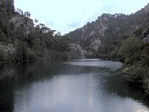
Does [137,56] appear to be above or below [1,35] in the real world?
below

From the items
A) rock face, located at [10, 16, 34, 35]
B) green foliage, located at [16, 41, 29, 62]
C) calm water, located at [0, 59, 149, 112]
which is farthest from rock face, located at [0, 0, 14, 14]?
calm water, located at [0, 59, 149, 112]

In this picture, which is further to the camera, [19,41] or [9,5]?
[9,5]

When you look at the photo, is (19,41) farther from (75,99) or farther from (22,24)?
(75,99)

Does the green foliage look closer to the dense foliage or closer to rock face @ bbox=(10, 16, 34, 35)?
the dense foliage

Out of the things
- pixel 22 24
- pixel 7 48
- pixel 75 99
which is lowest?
pixel 75 99

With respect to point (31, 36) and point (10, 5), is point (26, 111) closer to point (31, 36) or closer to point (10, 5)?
point (31, 36)

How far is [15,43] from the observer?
143 meters

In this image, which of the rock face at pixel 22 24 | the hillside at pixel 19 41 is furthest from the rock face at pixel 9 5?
the rock face at pixel 22 24

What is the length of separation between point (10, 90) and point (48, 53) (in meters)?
137

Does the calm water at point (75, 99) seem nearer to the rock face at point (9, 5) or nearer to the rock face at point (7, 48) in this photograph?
the rock face at point (7, 48)

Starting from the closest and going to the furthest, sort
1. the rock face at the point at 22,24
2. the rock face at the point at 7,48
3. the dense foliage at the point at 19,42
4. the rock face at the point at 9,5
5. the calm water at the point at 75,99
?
the calm water at the point at 75,99, the rock face at the point at 7,48, the dense foliage at the point at 19,42, the rock face at the point at 22,24, the rock face at the point at 9,5

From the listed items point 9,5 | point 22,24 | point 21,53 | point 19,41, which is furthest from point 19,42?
point 9,5


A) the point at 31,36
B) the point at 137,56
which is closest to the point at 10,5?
the point at 31,36

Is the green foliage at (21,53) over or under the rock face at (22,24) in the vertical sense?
under
